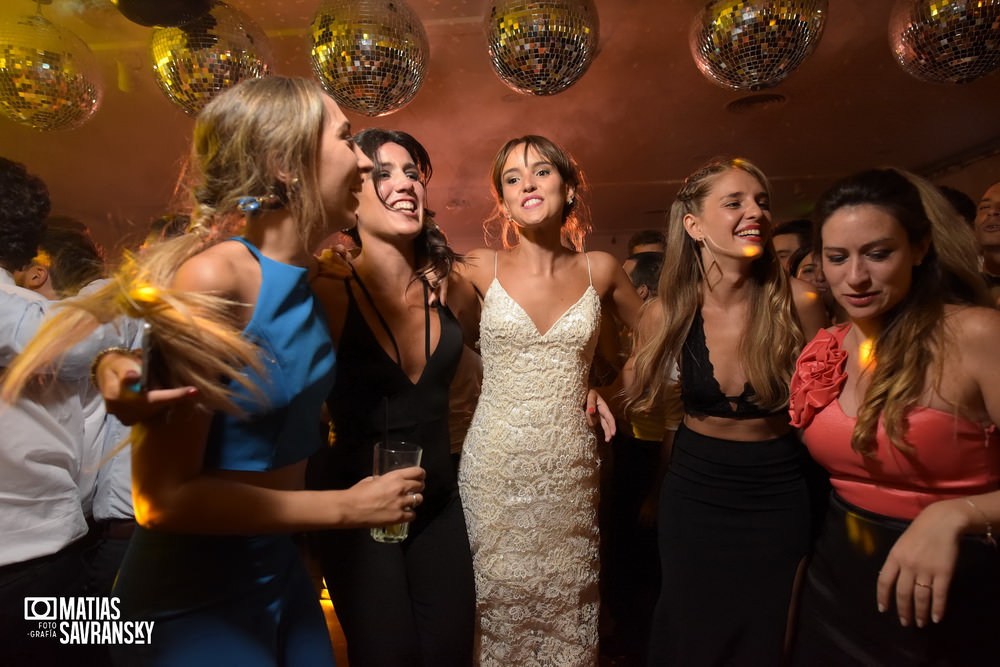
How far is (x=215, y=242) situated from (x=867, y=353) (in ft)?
5.18

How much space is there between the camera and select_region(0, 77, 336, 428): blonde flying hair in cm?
91

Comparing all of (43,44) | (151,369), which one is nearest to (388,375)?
(151,369)

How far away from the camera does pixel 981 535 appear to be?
123cm

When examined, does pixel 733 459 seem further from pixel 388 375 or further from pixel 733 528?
pixel 388 375

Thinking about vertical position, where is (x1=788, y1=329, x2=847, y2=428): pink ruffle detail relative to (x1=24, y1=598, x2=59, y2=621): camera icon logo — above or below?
above

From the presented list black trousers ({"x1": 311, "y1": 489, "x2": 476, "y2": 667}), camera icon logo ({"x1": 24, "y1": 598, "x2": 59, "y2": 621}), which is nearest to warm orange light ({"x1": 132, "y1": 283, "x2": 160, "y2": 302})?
black trousers ({"x1": 311, "y1": 489, "x2": 476, "y2": 667})

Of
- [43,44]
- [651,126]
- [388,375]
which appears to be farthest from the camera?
[651,126]

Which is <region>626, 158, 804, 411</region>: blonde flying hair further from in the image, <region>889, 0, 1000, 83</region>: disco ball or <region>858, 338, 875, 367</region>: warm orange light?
<region>889, 0, 1000, 83</region>: disco ball

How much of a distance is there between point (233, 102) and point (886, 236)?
153 cm

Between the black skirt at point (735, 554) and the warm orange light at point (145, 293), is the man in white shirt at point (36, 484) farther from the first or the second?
the black skirt at point (735, 554)

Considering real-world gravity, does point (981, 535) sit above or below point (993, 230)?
below

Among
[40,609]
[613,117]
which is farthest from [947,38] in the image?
[40,609]

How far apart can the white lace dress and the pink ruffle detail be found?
2.24 feet

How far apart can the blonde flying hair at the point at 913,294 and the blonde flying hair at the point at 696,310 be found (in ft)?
1.43
